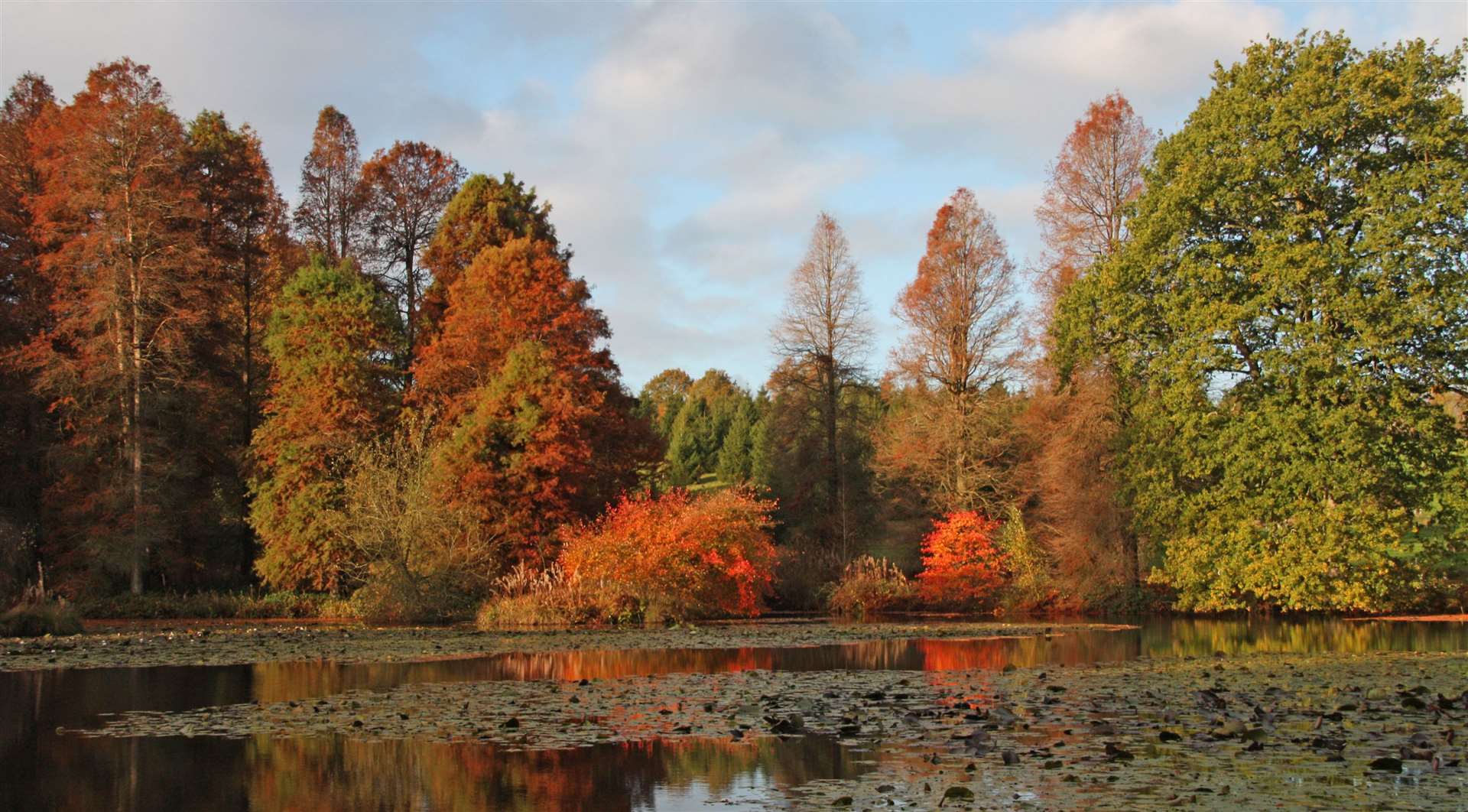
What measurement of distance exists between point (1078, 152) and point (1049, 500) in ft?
35.1

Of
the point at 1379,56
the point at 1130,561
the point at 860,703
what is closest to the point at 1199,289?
the point at 1379,56

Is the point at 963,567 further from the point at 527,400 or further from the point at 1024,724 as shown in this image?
the point at 1024,724

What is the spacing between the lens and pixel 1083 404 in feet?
102

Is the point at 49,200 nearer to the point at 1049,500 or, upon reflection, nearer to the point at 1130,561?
the point at 1049,500

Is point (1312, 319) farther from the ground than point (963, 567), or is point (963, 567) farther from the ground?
point (1312, 319)

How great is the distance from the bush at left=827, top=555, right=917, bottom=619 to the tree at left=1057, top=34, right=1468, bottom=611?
937 cm

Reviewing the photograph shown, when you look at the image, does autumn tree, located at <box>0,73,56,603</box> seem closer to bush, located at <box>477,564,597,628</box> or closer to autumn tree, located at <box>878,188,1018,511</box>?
bush, located at <box>477,564,597,628</box>

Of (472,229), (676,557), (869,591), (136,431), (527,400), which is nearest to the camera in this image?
(676,557)

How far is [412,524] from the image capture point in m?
28.7

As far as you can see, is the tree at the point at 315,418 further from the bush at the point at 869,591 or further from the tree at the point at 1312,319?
the tree at the point at 1312,319

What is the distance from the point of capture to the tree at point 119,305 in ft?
107

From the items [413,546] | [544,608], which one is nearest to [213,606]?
[413,546]

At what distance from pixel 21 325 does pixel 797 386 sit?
25251 mm

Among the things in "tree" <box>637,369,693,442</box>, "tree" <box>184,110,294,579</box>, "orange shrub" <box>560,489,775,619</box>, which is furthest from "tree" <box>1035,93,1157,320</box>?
"tree" <box>637,369,693,442</box>
